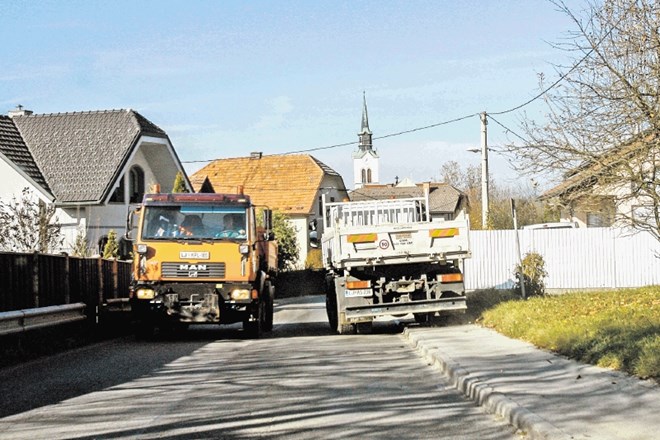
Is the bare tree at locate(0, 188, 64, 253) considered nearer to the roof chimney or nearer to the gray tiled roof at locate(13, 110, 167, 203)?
the gray tiled roof at locate(13, 110, 167, 203)

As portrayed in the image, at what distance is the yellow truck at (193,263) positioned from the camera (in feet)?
57.5

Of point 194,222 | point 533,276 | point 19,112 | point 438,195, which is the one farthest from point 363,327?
point 438,195

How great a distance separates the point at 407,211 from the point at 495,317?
4385 millimetres

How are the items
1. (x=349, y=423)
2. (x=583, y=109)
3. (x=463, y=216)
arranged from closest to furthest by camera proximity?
(x=349, y=423) → (x=583, y=109) → (x=463, y=216)

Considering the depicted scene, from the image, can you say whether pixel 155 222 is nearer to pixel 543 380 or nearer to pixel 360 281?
pixel 360 281

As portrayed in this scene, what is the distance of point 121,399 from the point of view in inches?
392

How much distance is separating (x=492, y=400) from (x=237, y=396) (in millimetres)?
2807

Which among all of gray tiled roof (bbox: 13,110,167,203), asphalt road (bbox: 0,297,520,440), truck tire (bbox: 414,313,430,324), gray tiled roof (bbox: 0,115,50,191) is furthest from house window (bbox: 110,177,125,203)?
asphalt road (bbox: 0,297,520,440)

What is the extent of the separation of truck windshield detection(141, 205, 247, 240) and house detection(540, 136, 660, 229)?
598 cm

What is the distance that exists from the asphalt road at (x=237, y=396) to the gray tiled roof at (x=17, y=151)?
766 inches

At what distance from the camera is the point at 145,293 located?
17469 mm

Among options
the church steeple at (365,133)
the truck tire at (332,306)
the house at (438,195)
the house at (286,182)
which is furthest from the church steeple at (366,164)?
the truck tire at (332,306)

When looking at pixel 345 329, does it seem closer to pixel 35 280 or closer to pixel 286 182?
pixel 35 280

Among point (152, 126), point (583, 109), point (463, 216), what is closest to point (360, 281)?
point (463, 216)
